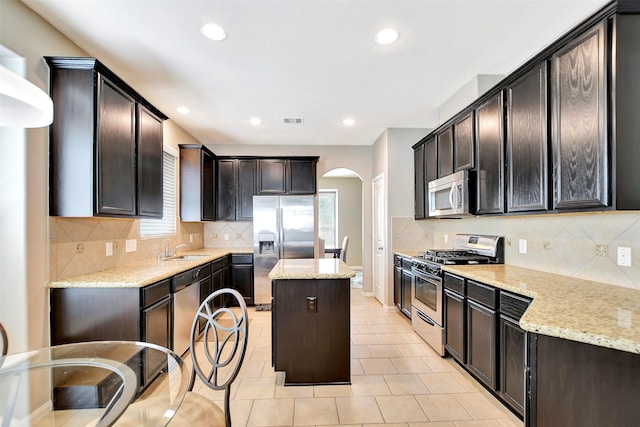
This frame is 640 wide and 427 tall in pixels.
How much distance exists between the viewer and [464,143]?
10.2ft

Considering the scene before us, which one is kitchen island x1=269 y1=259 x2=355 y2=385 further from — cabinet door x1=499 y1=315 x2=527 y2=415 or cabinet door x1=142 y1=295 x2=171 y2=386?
cabinet door x1=499 y1=315 x2=527 y2=415

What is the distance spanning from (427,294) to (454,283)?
61cm

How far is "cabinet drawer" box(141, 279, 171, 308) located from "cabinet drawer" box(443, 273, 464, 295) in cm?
252

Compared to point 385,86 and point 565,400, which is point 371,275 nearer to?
point 385,86

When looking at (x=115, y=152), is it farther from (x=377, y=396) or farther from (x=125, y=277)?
(x=377, y=396)

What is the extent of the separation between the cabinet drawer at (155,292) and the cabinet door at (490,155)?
9.47ft

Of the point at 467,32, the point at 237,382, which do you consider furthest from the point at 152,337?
the point at 467,32

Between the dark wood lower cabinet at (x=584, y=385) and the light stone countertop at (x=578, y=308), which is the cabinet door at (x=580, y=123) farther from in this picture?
the dark wood lower cabinet at (x=584, y=385)

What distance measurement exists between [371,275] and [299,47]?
4.10 metres

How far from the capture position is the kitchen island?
8.32 feet

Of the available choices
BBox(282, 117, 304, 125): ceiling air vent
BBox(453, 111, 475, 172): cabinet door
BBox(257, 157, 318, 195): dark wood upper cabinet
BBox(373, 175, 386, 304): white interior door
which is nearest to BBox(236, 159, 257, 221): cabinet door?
BBox(257, 157, 318, 195): dark wood upper cabinet

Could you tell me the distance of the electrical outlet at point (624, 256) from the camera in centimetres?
186

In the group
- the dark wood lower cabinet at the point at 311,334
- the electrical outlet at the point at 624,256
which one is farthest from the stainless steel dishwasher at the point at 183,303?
the electrical outlet at the point at 624,256

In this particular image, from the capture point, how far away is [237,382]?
2.58 m
